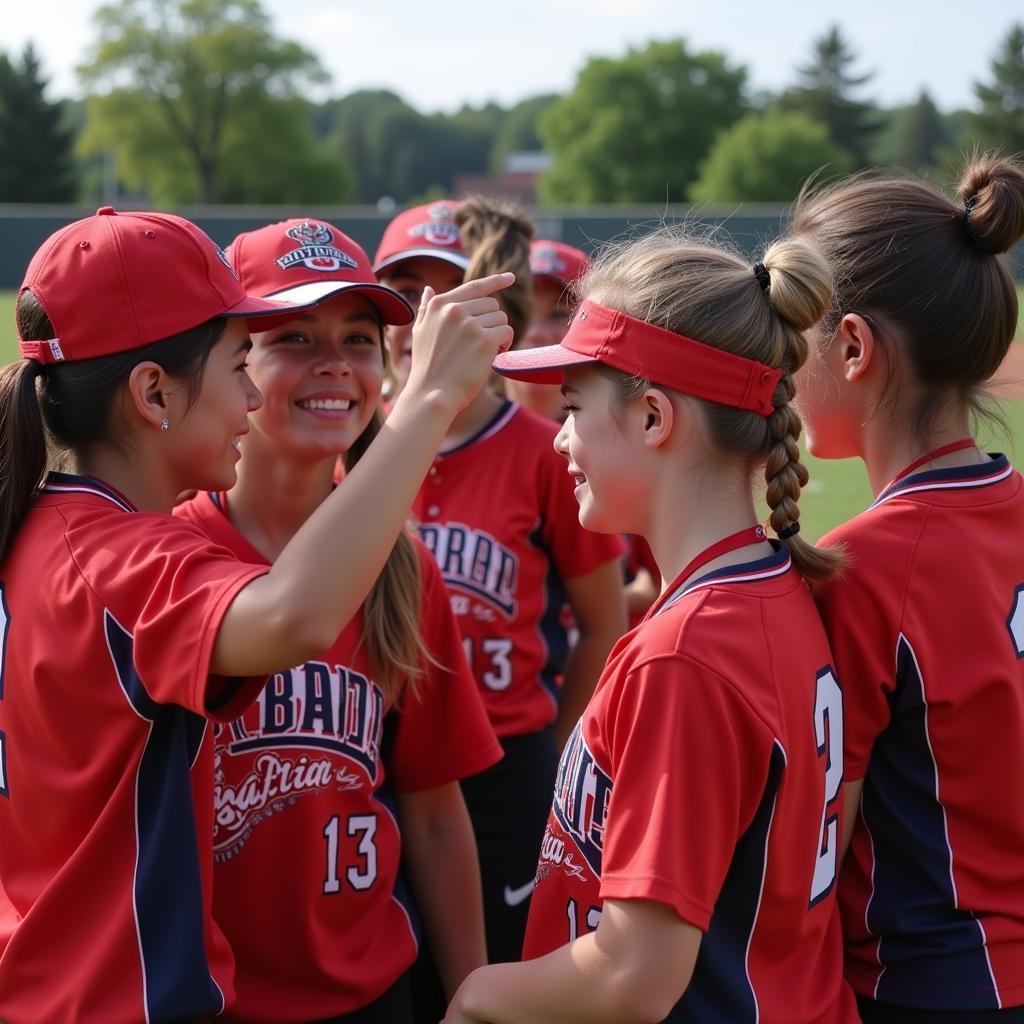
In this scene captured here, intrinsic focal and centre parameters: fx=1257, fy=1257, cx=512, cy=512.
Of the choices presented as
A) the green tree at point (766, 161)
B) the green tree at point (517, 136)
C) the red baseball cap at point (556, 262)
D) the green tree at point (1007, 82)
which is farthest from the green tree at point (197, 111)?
the red baseball cap at point (556, 262)

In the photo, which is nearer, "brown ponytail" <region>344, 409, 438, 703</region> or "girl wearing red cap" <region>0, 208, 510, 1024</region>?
"girl wearing red cap" <region>0, 208, 510, 1024</region>

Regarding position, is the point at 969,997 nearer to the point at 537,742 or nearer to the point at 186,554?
the point at 186,554

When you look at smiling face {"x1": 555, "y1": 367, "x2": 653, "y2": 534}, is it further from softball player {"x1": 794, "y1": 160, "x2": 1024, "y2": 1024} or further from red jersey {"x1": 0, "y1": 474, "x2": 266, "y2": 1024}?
red jersey {"x1": 0, "y1": 474, "x2": 266, "y2": 1024}

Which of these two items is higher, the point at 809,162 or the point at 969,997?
the point at 809,162

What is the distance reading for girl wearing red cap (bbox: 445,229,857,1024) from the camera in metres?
1.56

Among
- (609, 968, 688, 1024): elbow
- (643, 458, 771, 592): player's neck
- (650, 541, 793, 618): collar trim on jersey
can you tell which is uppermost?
(643, 458, 771, 592): player's neck

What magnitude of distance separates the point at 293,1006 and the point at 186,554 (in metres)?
0.86

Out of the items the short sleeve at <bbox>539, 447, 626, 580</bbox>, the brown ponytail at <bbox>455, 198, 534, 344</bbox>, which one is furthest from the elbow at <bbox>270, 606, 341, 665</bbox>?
the brown ponytail at <bbox>455, 198, 534, 344</bbox>

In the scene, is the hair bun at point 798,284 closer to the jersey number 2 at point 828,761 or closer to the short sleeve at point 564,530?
the jersey number 2 at point 828,761

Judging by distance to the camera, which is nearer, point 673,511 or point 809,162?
point 673,511

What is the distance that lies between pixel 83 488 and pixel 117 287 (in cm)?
30

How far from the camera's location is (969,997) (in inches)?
73.1

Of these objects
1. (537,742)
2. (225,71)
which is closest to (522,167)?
(225,71)

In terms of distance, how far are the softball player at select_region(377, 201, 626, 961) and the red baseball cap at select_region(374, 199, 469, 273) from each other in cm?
55
